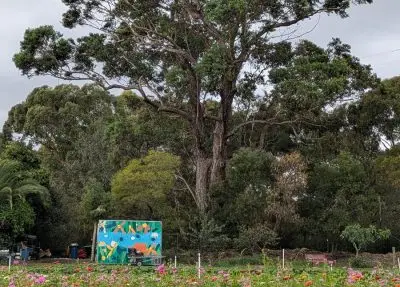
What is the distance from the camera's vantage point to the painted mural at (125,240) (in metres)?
25.8

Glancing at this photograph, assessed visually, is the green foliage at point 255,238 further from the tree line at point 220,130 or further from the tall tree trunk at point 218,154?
the tall tree trunk at point 218,154

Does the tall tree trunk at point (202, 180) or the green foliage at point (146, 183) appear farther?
the tall tree trunk at point (202, 180)

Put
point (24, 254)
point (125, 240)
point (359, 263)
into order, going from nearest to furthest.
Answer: point (359, 263) → point (125, 240) → point (24, 254)

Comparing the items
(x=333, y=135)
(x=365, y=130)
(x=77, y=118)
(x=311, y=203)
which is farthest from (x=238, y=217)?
(x=77, y=118)

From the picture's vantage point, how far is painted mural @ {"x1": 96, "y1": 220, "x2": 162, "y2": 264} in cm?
2583

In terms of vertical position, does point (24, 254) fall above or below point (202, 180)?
below

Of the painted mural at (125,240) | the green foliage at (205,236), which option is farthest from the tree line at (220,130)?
the painted mural at (125,240)

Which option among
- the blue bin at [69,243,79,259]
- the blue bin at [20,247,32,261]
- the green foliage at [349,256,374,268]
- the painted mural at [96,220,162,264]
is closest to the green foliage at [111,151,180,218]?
the painted mural at [96,220,162,264]

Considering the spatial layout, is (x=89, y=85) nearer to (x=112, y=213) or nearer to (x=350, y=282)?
(x=112, y=213)

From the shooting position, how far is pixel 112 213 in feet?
100

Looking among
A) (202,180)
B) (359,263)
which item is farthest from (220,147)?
(359,263)

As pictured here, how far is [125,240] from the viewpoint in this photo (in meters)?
26.3

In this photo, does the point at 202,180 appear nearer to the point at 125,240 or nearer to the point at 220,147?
the point at 220,147

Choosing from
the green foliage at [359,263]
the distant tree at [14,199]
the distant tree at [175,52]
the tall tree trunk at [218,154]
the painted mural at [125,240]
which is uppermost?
the distant tree at [175,52]
